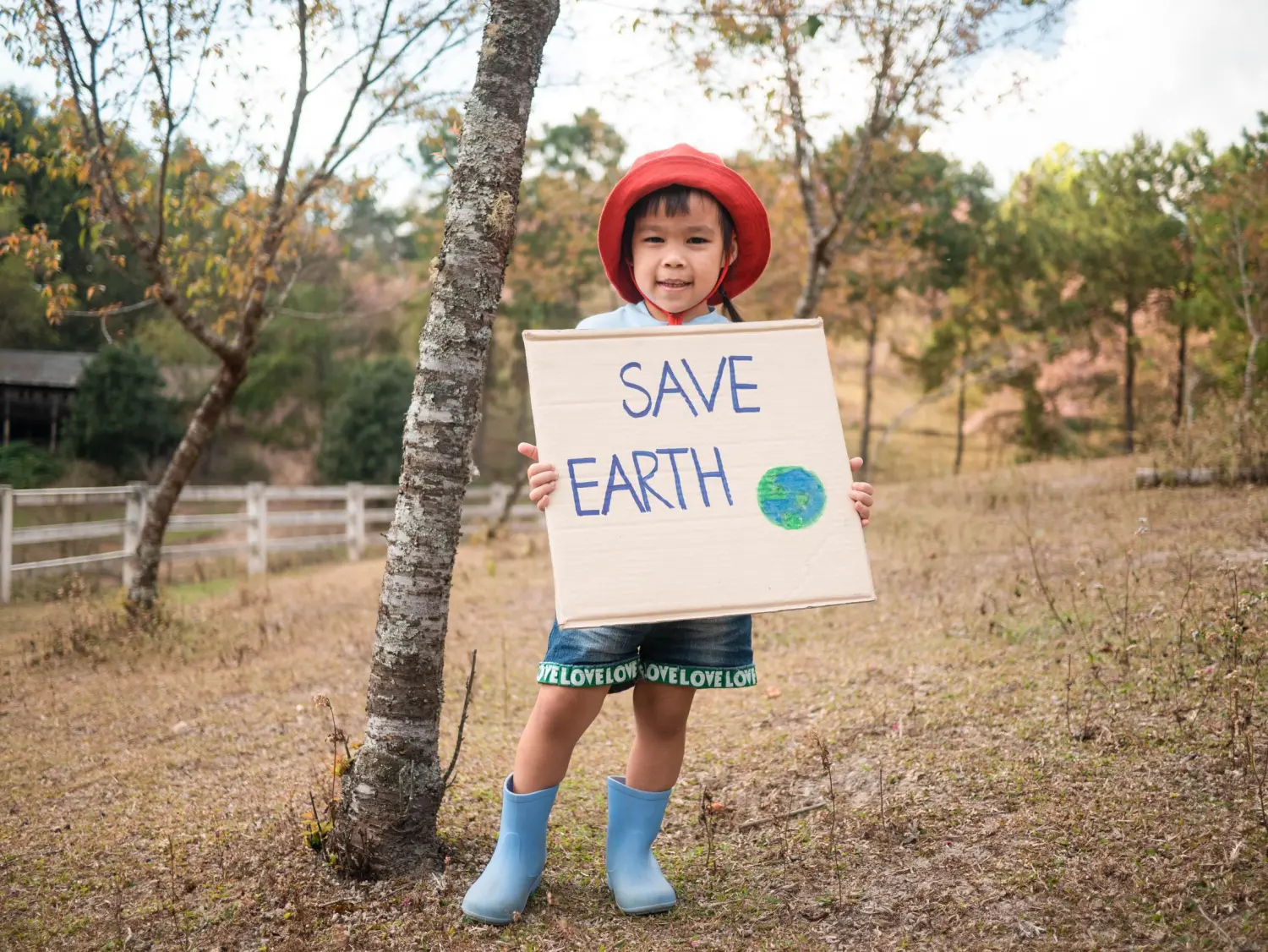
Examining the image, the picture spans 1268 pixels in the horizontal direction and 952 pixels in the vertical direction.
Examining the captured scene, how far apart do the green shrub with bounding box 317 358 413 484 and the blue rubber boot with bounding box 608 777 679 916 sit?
18940 millimetres

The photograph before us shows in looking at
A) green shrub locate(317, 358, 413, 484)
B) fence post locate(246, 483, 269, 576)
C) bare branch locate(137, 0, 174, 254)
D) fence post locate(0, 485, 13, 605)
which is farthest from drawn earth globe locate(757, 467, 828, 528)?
green shrub locate(317, 358, 413, 484)

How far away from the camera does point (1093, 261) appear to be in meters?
20.9

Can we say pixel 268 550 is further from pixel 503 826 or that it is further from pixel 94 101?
pixel 503 826

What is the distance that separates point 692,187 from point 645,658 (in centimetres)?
118

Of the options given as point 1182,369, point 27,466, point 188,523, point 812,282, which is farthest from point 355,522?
point 1182,369

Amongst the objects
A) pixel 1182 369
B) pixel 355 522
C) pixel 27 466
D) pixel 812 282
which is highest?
pixel 1182 369

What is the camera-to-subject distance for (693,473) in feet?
6.77

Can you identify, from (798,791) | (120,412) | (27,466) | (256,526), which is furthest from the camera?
(120,412)

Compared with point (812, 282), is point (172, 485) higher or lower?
lower

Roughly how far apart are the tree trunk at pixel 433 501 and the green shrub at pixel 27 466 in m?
17.7

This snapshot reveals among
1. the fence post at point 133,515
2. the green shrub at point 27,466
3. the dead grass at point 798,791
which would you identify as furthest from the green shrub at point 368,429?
the dead grass at point 798,791

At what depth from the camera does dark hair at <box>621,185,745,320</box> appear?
2281 mm

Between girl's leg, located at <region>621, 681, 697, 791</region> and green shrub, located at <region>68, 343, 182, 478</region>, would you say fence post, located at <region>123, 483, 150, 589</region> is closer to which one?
girl's leg, located at <region>621, 681, 697, 791</region>

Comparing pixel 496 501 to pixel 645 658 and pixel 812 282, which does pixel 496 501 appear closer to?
pixel 812 282
